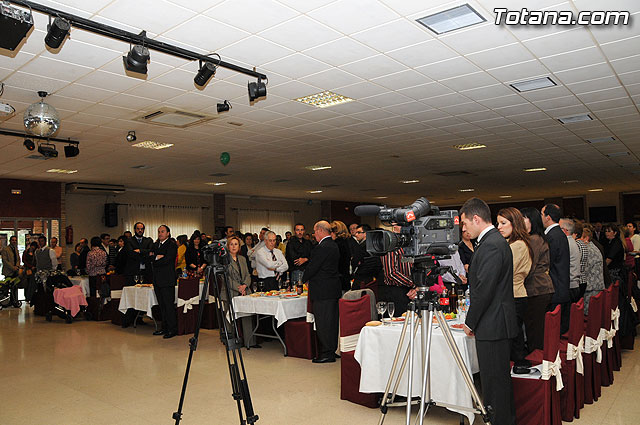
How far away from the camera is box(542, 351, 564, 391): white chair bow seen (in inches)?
144

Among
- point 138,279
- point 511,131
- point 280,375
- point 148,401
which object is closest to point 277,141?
point 138,279

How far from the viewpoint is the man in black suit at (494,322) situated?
346 centimetres

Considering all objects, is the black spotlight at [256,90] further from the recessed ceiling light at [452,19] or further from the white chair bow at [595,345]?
the white chair bow at [595,345]

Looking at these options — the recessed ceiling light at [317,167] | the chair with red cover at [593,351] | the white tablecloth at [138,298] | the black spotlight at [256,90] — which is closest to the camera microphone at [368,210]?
the black spotlight at [256,90]

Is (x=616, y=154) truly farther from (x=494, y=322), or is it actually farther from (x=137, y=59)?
(x=137, y=59)

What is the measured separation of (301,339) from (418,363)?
2.85 meters

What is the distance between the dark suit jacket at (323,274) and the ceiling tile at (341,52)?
7.58 feet

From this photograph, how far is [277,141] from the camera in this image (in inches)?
373

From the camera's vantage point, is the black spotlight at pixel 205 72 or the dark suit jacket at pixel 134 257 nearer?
the black spotlight at pixel 205 72

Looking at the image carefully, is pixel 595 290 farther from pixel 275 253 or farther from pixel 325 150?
pixel 325 150

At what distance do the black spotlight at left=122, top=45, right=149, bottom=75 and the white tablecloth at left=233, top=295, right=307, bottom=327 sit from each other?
3472mm

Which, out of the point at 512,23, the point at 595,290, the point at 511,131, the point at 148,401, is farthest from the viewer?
the point at 511,131

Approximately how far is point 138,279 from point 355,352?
247 inches

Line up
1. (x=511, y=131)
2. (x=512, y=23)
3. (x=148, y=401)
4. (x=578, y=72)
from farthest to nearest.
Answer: (x=511, y=131) → (x=578, y=72) → (x=148, y=401) → (x=512, y=23)
